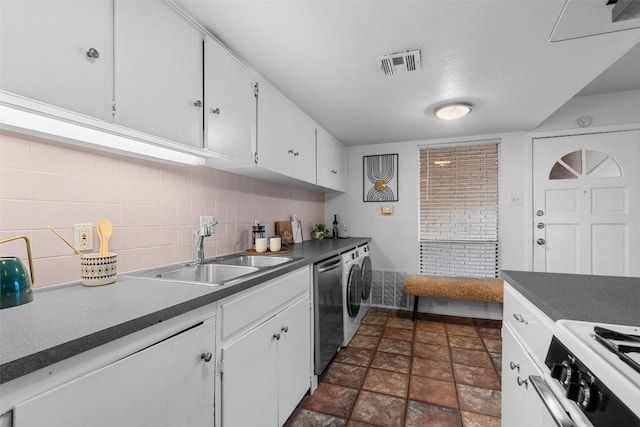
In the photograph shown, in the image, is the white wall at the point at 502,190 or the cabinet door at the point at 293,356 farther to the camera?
the white wall at the point at 502,190

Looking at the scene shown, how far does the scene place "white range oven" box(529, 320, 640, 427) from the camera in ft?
1.61

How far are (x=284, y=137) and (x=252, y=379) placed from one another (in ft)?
5.30

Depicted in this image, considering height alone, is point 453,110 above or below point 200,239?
above

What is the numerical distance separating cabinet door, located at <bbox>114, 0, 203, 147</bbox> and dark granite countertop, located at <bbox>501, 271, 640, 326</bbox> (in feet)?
5.08

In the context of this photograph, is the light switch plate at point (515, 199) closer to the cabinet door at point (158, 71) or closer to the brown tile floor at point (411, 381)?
the brown tile floor at point (411, 381)

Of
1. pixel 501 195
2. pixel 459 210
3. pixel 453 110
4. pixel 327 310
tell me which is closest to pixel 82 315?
pixel 327 310

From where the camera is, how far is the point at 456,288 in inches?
117

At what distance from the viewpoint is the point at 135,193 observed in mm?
1407

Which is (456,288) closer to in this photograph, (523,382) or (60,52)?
(523,382)

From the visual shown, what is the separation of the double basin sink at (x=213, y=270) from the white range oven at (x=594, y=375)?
1142mm

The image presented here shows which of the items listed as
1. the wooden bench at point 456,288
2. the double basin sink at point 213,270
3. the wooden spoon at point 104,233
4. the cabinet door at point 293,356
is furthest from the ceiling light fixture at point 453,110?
the wooden spoon at point 104,233

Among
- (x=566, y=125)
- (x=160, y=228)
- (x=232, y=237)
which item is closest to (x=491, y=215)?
(x=566, y=125)

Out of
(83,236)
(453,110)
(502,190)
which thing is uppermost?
(453,110)

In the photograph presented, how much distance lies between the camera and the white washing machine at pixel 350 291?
2486 mm
